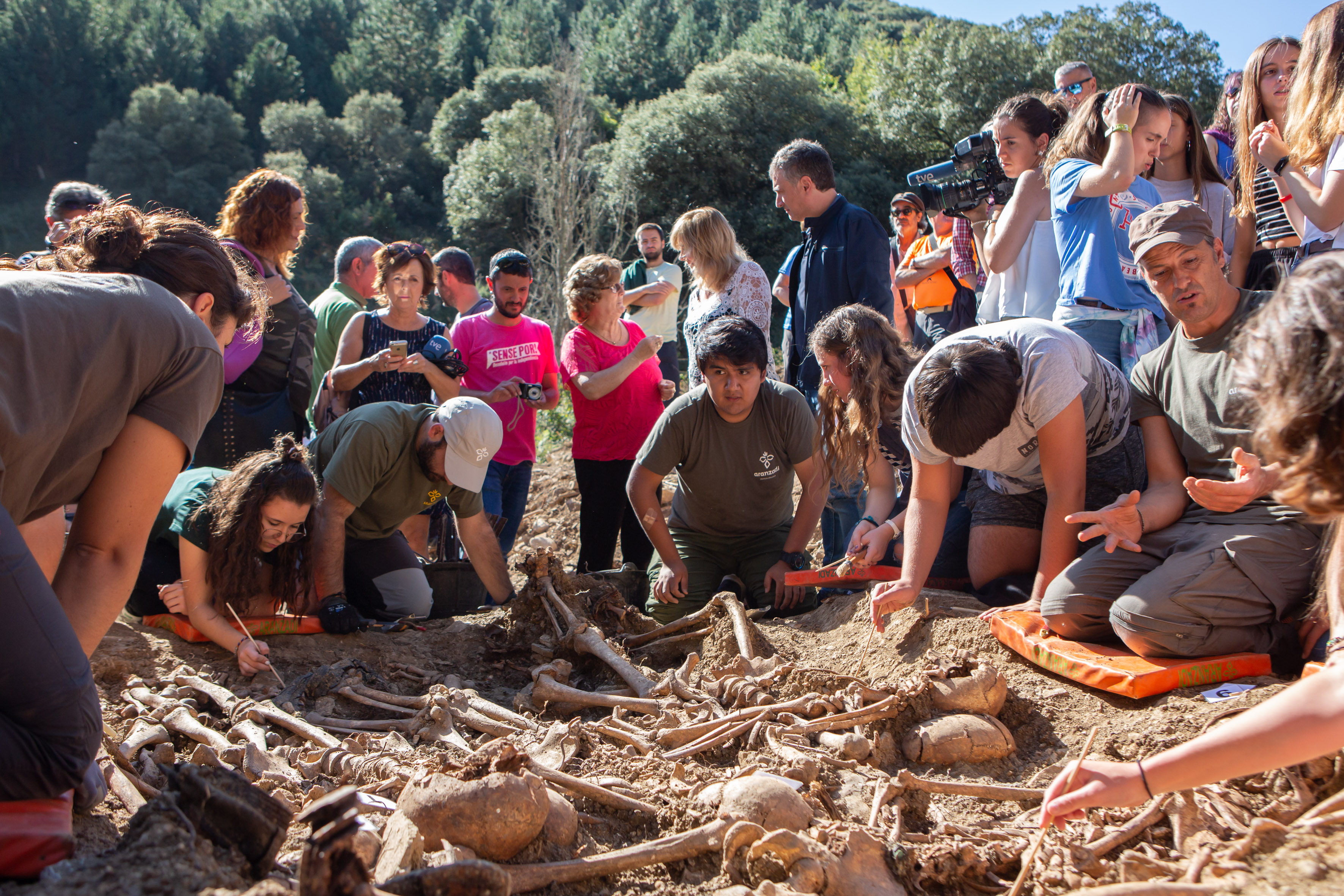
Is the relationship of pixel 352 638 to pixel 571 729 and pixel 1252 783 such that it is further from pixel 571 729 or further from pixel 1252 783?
pixel 1252 783

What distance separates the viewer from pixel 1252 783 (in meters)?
2.24

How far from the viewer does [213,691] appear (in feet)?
10.8

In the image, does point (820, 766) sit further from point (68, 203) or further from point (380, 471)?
→ point (68, 203)

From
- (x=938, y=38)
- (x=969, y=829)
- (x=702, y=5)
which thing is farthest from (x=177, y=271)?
(x=702, y=5)

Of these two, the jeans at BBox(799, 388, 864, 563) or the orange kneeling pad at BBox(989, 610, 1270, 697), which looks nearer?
the orange kneeling pad at BBox(989, 610, 1270, 697)

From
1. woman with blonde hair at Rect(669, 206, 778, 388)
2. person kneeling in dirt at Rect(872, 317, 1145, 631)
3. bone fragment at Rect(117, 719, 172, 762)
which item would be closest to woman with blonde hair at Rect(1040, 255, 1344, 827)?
person kneeling in dirt at Rect(872, 317, 1145, 631)

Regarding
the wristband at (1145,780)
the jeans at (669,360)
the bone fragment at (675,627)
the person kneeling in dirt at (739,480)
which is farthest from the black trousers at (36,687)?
the jeans at (669,360)

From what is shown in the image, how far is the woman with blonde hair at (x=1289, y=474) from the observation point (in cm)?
141

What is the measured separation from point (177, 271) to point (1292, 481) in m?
2.44

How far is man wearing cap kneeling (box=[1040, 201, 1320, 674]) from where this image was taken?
2.86m

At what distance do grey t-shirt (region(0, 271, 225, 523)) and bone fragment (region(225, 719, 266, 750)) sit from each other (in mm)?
1015


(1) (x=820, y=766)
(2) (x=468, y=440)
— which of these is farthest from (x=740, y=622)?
(2) (x=468, y=440)

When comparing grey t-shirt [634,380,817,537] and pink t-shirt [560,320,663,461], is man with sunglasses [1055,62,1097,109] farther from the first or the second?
pink t-shirt [560,320,663,461]

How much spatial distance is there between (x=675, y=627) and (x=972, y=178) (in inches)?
104
